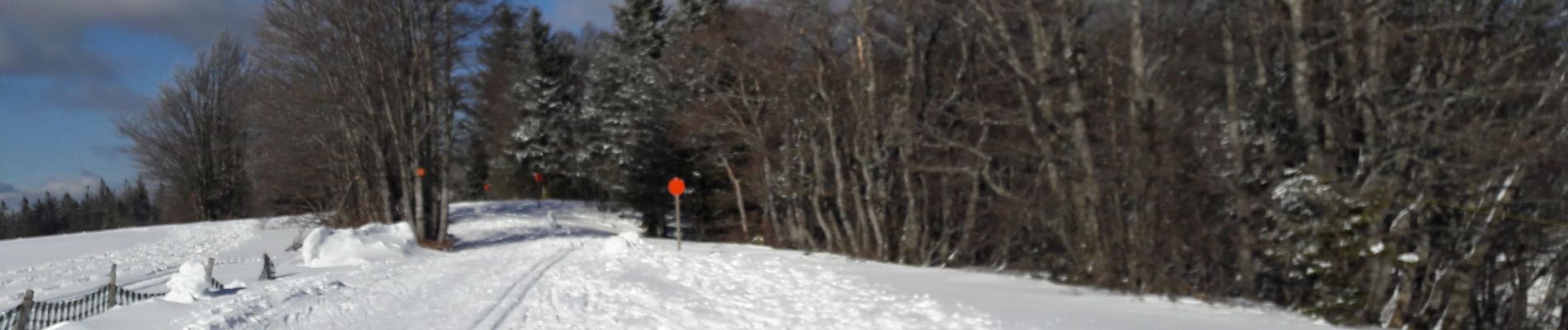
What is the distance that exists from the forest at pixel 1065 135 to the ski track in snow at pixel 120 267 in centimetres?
365

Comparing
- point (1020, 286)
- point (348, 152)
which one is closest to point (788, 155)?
point (1020, 286)

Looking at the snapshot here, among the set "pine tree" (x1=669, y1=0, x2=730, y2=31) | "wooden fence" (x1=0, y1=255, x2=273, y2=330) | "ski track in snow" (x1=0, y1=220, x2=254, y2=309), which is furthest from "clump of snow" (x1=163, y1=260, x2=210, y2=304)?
"pine tree" (x1=669, y1=0, x2=730, y2=31)

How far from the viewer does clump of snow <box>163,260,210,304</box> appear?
12.0 m

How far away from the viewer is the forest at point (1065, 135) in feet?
33.5

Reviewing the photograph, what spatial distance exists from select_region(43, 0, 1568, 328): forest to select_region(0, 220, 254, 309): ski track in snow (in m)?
3.65

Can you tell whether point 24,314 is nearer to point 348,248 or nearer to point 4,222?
point 348,248

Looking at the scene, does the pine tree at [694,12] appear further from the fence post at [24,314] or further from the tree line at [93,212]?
the tree line at [93,212]

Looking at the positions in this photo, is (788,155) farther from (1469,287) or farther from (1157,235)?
(1469,287)

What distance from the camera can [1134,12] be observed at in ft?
42.0

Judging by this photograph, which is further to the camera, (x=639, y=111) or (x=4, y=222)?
(x=4, y=222)

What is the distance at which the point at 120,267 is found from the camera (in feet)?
78.0

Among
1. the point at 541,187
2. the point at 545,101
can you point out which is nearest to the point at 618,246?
the point at 545,101

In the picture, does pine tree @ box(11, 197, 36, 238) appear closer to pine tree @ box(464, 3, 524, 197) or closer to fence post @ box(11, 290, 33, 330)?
pine tree @ box(464, 3, 524, 197)

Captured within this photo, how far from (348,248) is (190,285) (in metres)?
8.64
